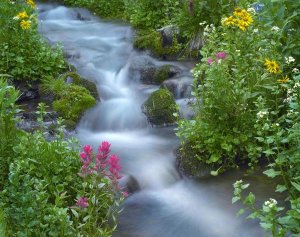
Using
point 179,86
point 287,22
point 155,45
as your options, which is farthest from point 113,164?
point 155,45

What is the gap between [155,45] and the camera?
27.0 feet

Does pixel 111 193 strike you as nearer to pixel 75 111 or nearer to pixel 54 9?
pixel 75 111

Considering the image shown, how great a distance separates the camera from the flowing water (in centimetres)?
389

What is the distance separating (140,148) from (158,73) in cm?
210

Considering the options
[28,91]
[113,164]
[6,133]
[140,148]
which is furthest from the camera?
[28,91]

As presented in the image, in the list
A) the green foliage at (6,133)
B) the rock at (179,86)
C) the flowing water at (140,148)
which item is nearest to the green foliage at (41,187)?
the green foliage at (6,133)

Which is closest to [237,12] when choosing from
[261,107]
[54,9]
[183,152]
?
[261,107]

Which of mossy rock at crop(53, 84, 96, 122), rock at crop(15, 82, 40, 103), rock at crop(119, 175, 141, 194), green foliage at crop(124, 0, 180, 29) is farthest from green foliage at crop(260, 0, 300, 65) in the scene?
green foliage at crop(124, 0, 180, 29)

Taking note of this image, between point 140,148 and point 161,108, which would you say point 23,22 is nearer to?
point 161,108

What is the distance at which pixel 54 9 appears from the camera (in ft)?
41.9

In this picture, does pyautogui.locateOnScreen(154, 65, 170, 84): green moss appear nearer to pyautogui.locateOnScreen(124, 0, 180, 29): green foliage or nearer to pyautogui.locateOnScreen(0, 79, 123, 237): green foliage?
pyautogui.locateOnScreen(124, 0, 180, 29): green foliage

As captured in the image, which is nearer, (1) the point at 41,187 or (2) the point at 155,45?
(1) the point at 41,187

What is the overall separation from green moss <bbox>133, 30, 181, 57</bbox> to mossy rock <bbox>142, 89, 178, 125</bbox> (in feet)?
6.63

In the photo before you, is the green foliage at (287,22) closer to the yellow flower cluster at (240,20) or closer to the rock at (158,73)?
the yellow flower cluster at (240,20)
